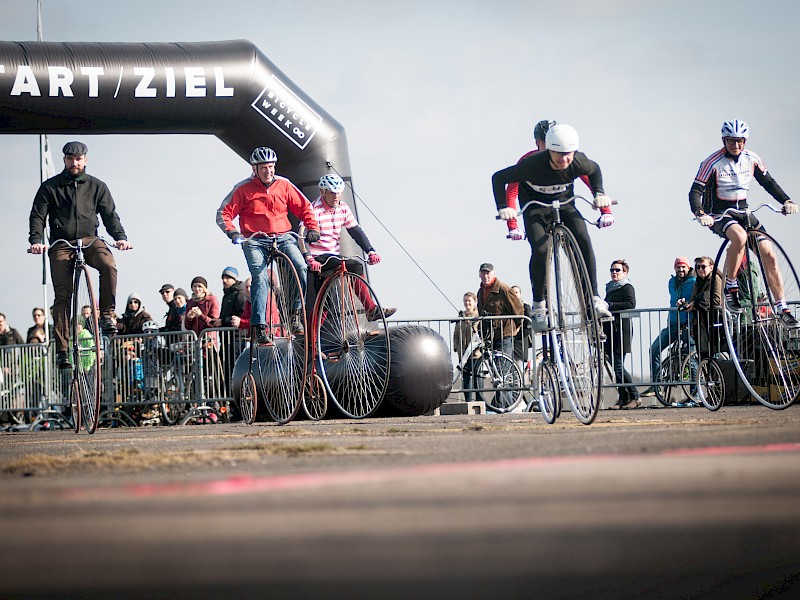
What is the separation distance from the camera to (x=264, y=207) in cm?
1115

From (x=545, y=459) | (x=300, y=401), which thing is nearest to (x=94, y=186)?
(x=300, y=401)

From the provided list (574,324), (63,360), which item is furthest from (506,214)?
(63,360)

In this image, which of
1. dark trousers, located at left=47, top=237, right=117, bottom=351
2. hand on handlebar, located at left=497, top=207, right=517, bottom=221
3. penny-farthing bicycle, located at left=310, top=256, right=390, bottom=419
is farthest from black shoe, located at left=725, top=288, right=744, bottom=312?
dark trousers, located at left=47, top=237, right=117, bottom=351

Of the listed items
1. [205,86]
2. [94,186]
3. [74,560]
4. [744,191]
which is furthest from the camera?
[205,86]

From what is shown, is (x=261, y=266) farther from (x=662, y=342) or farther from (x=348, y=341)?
(x=662, y=342)

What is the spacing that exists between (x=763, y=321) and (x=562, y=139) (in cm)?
248

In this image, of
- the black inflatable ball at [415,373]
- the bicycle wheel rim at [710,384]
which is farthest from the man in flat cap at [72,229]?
the bicycle wheel rim at [710,384]

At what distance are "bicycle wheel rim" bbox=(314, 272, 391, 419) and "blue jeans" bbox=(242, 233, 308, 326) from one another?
1.04 feet

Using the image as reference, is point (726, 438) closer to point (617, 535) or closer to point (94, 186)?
point (617, 535)

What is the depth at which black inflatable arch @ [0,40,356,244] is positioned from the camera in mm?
14961

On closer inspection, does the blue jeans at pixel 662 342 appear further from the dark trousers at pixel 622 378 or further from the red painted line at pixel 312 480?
the red painted line at pixel 312 480

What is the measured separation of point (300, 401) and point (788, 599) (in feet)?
27.4

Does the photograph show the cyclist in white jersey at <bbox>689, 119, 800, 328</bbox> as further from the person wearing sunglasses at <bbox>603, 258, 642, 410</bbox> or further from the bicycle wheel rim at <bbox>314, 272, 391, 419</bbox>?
the person wearing sunglasses at <bbox>603, 258, 642, 410</bbox>

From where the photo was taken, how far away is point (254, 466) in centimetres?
457
